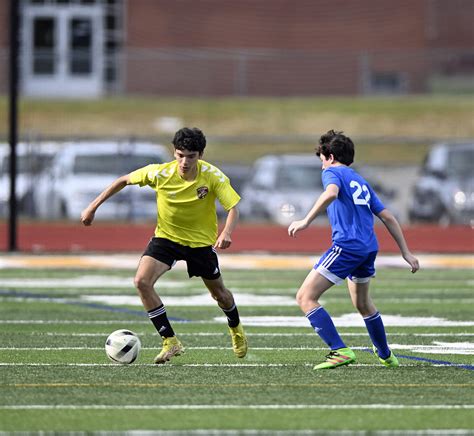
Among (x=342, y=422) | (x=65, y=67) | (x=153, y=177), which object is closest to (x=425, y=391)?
(x=342, y=422)

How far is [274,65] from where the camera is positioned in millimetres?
38375

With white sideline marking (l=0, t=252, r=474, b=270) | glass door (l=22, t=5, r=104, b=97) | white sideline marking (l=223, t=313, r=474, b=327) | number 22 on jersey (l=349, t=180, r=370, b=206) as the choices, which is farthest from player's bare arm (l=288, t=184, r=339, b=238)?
glass door (l=22, t=5, r=104, b=97)

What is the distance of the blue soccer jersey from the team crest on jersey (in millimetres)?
1010

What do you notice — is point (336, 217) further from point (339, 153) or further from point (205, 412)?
point (205, 412)

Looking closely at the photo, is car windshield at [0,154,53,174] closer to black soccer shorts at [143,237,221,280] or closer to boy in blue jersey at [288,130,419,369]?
black soccer shorts at [143,237,221,280]

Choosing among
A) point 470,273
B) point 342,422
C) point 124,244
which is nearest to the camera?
point 342,422

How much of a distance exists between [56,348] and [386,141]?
1588 centimetres

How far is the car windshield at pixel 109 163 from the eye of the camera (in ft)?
79.8

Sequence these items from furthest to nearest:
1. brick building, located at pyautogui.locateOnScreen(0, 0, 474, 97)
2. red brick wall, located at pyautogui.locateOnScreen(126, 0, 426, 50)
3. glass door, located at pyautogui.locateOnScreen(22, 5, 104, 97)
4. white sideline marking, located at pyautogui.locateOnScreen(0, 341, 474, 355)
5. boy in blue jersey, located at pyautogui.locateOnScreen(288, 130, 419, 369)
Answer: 1. red brick wall, located at pyautogui.locateOnScreen(126, 0, 426, 50)
2. brick building, located at pyautogui.locateOnScreen(0, 0, 474, 97)
3. glass door, located at pyautogui.locateOnScreen(22, 5, 104, 97)
4. white sideline marking, located at pyautogui.locateOnScreen(0, 341, 474, 355)
5. boy in blue jersey, located at pyautogui.locateOnScreen(288, 130, 419, 369)

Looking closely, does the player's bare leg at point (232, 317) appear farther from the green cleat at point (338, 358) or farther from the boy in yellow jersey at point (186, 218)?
the green cleat at point (338, 358)

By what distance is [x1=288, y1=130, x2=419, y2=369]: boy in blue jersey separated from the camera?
343 inches

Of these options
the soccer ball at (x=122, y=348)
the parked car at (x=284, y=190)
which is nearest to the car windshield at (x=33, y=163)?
the parked car at (x=284, y=190)

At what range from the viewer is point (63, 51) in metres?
36.8

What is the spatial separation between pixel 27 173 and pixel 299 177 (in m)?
5.08
